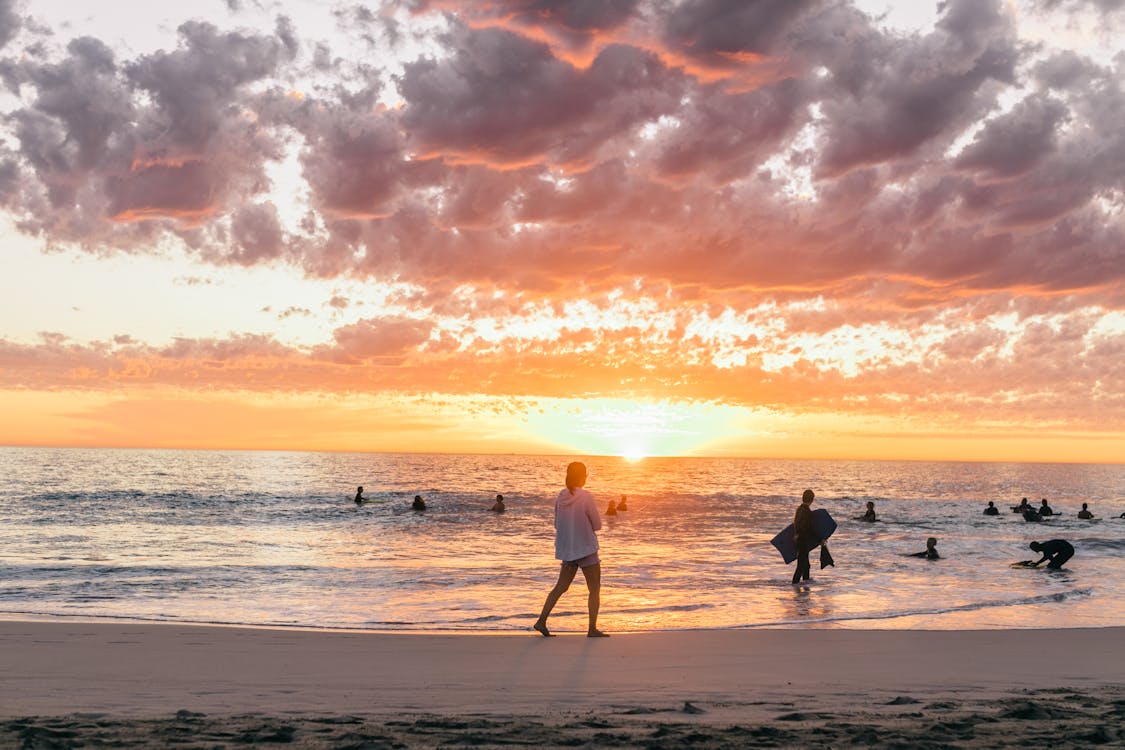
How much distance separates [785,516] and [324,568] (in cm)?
3557

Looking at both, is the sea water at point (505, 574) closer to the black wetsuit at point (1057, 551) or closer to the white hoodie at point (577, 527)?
the black wetsuit at point (1057, 551)

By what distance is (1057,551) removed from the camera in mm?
21266

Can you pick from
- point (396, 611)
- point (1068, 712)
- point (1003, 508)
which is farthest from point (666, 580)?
point (1003, 508)

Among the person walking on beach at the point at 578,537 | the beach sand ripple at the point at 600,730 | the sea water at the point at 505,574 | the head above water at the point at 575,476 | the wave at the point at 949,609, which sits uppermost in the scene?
the head above water at the point at 575,476

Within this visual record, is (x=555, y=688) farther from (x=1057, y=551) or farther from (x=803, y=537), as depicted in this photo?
(x=1057, y=551)

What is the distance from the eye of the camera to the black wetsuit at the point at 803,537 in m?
18.4

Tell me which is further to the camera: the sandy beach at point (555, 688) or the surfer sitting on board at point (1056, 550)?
the surfer sitting on board at point (1056, 550)

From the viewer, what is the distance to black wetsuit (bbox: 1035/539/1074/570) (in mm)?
21125

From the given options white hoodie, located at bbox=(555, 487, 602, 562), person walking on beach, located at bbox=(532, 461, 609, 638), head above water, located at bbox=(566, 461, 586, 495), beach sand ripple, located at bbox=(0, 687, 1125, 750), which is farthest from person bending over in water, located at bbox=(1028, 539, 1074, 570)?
beach sand ripple, located at bbox=(0, 687, 1125, 750)

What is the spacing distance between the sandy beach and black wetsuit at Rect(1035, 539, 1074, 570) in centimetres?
943

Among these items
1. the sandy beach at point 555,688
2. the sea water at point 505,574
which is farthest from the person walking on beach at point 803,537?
the sandy beach at point 555,688

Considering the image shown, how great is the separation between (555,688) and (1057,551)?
1767cm

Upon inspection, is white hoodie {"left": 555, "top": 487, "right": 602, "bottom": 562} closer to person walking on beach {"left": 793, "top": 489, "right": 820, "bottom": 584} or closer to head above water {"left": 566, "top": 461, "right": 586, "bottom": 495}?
head above water {"left": 566, "top": 461, "right": 586, "bottom": 495}

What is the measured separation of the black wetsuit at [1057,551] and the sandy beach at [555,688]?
30.9 feet
